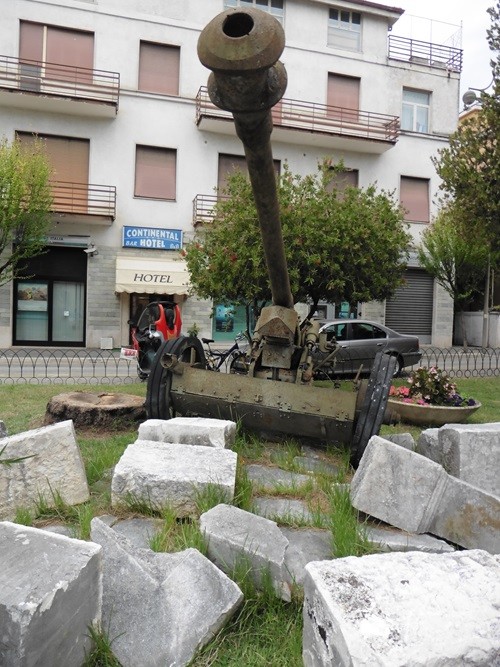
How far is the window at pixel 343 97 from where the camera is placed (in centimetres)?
2098

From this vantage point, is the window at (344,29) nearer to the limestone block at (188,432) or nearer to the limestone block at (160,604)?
the limestone block at (188,432)

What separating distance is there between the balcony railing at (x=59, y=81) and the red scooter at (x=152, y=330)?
9712 millimetres

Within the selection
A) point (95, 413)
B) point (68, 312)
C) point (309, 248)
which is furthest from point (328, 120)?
point (95, 413)

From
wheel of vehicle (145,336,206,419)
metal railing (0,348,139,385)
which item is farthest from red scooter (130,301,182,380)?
wheel of vehicle (145,336,206,419)

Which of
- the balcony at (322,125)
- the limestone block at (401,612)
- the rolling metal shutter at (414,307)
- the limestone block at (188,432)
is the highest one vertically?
the balcony at (322,125)

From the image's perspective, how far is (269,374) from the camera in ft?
18.7

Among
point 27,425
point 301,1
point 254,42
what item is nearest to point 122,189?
point 301,1

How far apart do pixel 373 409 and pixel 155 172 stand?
1637cm

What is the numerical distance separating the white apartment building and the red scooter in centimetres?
782

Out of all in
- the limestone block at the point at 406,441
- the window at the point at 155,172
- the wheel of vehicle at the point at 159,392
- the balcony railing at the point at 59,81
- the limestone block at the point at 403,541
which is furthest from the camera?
the window at the point at 155,172

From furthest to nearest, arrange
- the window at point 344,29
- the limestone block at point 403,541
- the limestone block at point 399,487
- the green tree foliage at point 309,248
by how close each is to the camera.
→ 1. the window at point 344,29
2. the green tree foliage at point 309,248
3. the limestone block at point 399,487
4. the limestone block at point 403,541

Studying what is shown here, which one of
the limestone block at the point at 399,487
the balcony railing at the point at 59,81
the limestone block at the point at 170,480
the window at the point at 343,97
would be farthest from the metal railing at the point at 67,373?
the window at the point at 343,97

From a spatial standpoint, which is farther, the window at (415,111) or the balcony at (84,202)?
the window at (415,111)

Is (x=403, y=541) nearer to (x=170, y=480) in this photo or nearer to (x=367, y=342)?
(x=170, y=480)
